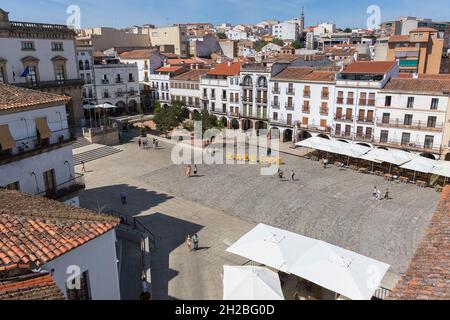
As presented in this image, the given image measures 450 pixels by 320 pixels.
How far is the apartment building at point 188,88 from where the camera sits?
63656 mm

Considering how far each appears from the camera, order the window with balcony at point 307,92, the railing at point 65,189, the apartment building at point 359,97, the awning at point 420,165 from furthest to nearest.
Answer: the window with balcony at point 307,92 → the apartment building at point 359,97 → the awning at point 420,165 → the railing at point 65,189

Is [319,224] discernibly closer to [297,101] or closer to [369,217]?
[369,217]

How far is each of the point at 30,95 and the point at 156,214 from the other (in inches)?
474

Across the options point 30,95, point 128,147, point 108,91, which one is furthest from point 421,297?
point 108,91

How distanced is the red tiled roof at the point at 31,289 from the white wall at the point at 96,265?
180 centimetres

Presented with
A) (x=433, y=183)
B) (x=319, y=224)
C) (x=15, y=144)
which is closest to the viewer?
(x=15, y=144)

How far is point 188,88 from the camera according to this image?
64.7 metres

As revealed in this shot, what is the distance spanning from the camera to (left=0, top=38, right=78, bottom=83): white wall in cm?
4191

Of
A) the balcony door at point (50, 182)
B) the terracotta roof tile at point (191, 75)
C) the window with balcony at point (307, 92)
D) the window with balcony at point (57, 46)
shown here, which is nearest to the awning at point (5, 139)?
the balcony door at point (50, 182)

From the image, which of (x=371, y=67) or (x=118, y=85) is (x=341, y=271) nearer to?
(x=371, y=67)

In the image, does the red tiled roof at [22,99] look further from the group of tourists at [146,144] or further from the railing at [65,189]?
the group of tourists at [146,144]

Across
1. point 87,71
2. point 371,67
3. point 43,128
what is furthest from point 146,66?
point 43,128

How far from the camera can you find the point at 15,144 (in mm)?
18734

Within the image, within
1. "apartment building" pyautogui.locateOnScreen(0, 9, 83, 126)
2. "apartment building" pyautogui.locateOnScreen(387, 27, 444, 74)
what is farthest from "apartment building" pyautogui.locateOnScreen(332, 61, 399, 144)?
"apartment building" pyautogui.locateOnScreen(387, 27, 444, 74)
